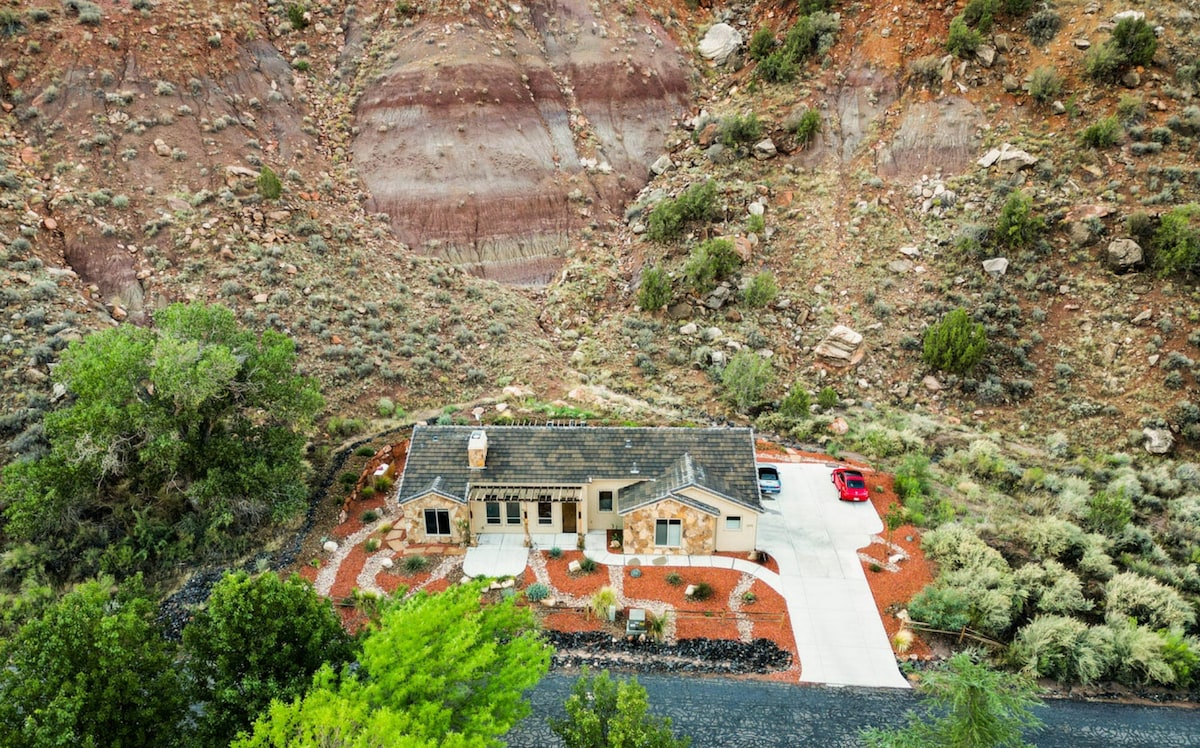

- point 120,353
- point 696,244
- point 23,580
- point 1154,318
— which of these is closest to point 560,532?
point 120,353

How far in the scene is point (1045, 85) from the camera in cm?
3844

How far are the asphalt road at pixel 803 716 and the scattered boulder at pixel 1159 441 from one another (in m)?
15.0

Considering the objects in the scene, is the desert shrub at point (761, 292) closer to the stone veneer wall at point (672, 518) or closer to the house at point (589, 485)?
the house at point (589, 485)

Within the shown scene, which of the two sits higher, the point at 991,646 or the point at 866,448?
the point at 866,448

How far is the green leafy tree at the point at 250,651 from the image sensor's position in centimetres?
1295

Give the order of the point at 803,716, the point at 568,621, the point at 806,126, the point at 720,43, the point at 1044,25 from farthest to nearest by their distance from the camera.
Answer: the point at 720,43, the point at 806,126, the point at 1044,25, the point at 568,621, the point at 803,716

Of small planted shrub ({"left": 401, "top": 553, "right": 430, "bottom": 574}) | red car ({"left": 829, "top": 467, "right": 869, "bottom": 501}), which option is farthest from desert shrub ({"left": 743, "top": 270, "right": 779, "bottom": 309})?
small planted shrub ({"left": 401, "top": 553, "right": 430, "bottom": 574})

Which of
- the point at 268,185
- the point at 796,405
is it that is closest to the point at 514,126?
the point at 268,185

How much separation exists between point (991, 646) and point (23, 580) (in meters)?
30.0

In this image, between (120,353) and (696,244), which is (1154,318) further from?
(120,353)

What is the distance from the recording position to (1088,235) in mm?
34281

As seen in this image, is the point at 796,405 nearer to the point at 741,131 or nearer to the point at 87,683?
the point at 741,131

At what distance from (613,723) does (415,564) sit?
12.1 metres

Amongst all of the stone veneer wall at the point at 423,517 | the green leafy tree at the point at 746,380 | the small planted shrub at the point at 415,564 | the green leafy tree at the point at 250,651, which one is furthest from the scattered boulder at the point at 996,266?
the green leafy tree at the point at 250,651
